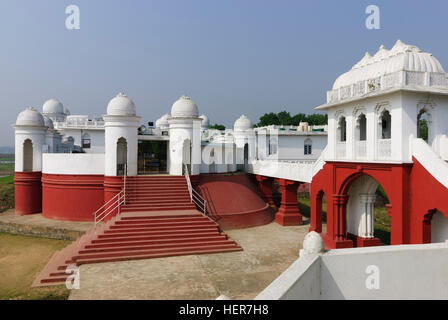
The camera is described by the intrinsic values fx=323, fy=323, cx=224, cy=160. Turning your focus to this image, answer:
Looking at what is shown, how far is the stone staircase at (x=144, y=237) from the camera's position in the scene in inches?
484

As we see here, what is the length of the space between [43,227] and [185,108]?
403 inches

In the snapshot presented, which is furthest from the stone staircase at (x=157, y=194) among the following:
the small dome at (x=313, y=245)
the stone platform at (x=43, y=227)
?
the small dome at (x=313, y=245)

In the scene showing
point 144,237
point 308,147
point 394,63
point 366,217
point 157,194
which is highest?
point 394,63

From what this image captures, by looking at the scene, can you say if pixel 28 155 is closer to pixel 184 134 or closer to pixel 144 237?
pixel 184 134

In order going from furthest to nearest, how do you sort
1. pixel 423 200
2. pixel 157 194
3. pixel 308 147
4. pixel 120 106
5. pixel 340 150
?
pixel 308 147 < pixel 120 106 < pixel 157 194 < pixel 340 150 < pixel 423 200

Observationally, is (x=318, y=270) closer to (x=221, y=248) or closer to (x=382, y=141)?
(x=382, y=141)

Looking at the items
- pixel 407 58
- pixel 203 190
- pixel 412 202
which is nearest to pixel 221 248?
pixel 203 190

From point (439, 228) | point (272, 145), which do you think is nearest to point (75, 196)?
point (272, 145)

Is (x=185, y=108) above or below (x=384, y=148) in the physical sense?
above

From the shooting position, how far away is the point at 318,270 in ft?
21.6

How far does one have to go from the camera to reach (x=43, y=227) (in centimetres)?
1769

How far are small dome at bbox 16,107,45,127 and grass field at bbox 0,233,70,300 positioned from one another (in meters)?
7.48

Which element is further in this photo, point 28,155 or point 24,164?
point 28,155
